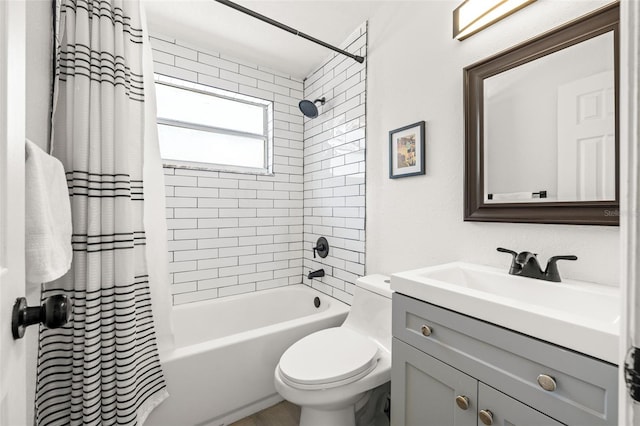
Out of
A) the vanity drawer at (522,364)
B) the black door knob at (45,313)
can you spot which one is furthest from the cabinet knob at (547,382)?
the black door knob at (45,313)

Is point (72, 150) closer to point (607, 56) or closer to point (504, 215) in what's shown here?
point (504, 215)

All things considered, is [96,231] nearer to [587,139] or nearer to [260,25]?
[260,25]

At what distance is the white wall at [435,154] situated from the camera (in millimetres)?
1094

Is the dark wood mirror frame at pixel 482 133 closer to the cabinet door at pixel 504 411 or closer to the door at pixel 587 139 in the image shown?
the door at pixel 587 139

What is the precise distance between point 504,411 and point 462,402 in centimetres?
12

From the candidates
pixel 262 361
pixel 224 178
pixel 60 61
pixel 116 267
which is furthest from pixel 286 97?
pixel 262 361

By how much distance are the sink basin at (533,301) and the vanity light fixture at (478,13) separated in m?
1.10

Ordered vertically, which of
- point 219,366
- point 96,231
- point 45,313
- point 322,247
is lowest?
point 219,366

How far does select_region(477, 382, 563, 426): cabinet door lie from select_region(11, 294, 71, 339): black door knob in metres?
1.06

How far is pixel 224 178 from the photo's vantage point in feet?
7.72

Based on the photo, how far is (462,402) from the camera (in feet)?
2.93

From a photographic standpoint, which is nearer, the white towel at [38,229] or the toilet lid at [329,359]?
the white towel at [38,229]

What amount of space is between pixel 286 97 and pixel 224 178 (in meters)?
0.96

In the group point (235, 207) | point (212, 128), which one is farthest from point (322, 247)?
point (212, 128)
